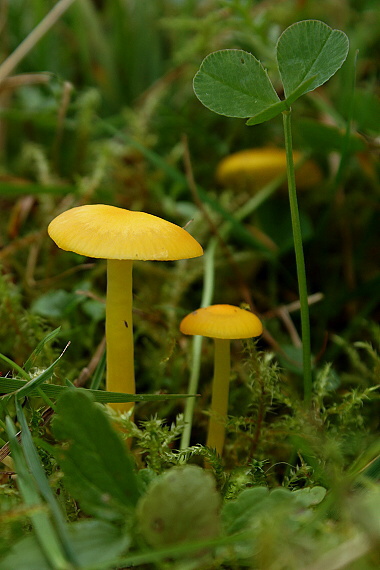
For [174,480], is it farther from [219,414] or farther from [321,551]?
[219,414]

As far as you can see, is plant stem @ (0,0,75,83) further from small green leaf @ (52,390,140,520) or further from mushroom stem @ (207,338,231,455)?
small green leaf @ (52,390,140,520)

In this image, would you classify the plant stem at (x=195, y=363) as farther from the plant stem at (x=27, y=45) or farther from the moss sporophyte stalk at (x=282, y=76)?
the plant stem at (x=27, y=45)

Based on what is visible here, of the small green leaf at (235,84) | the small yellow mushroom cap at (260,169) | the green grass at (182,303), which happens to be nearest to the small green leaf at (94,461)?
the green grass at (182,303)

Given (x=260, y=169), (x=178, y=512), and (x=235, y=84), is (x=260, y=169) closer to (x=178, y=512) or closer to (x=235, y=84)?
(x=235, y=84)

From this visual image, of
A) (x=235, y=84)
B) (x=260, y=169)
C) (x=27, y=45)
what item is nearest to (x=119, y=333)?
(x=235, y=84)

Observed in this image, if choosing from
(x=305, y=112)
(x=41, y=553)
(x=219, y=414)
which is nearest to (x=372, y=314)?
(x=219, y=414)

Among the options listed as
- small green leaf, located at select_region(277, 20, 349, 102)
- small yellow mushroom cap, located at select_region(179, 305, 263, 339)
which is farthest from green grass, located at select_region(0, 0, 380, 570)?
small green leaf, located at select_region(277, 20, 349, 102)
